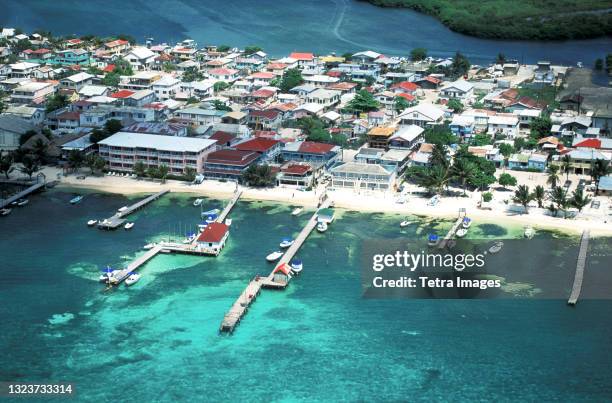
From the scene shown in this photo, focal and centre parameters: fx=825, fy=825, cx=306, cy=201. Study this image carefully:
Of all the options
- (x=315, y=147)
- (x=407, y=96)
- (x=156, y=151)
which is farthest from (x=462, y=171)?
(x=407, y=96)

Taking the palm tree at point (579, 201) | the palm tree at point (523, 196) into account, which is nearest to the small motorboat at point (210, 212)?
the palm tree at point (523, 196)

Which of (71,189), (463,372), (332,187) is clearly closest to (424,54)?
(332,187)

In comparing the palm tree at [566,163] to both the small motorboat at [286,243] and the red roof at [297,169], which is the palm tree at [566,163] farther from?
the small motorboat at [286,243]

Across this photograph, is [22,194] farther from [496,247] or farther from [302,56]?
[302,56]

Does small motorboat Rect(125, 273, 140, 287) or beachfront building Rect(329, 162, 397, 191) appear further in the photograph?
beachfront building Rect(329, 162, 397, 191)

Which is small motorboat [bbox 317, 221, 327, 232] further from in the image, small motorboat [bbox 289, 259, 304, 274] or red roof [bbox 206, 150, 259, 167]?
red roof [bbox 206, 150, 259, 167]

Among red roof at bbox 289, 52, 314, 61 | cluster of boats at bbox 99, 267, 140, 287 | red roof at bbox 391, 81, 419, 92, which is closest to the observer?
cluster of boats at bbox 99, 267, 140, 287

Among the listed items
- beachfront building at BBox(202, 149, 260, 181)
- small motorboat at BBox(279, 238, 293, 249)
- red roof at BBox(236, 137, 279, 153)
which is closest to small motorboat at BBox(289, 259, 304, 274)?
small motorboat at BBox(279, 238, 293, 249)
